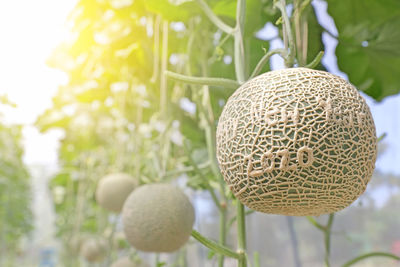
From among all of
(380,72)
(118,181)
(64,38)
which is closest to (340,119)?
(380,72)

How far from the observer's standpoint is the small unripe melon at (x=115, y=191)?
857mm

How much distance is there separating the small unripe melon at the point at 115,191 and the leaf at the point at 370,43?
Answer: 0.55 metres

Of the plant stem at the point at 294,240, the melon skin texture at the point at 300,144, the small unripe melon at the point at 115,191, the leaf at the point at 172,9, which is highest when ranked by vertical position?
the leaf at the point at 172,9

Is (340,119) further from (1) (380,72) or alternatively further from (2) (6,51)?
(2) (6,51)

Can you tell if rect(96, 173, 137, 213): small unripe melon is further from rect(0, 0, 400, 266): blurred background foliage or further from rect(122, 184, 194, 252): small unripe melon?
rect(122, 184, 194, 252): small unripe melon

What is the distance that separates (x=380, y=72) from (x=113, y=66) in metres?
0.70

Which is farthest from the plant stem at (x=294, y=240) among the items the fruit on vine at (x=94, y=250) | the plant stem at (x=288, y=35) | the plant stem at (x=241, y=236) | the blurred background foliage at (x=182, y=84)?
the plant stem at (x=288, y=35)

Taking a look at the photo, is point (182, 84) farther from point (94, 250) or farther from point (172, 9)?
point (94, 250)

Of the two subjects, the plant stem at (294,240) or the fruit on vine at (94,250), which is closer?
the plant stem at (294,240)

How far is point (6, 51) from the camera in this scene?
7.79ft

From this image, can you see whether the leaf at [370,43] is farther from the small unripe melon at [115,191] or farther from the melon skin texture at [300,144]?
the small unripe melon at [115,191]

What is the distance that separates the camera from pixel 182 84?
928mm

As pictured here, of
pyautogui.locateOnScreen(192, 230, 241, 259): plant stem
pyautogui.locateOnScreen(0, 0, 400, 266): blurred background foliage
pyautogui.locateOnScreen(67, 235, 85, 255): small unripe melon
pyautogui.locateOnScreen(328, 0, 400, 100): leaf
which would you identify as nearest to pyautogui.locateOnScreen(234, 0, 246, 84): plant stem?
pyautogui.locateOnScreen(0, 0, 400, 266): blurred background foliage

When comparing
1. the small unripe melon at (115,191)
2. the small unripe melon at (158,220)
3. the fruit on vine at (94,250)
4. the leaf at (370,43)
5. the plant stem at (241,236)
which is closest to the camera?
the plant stem at (241,236)
